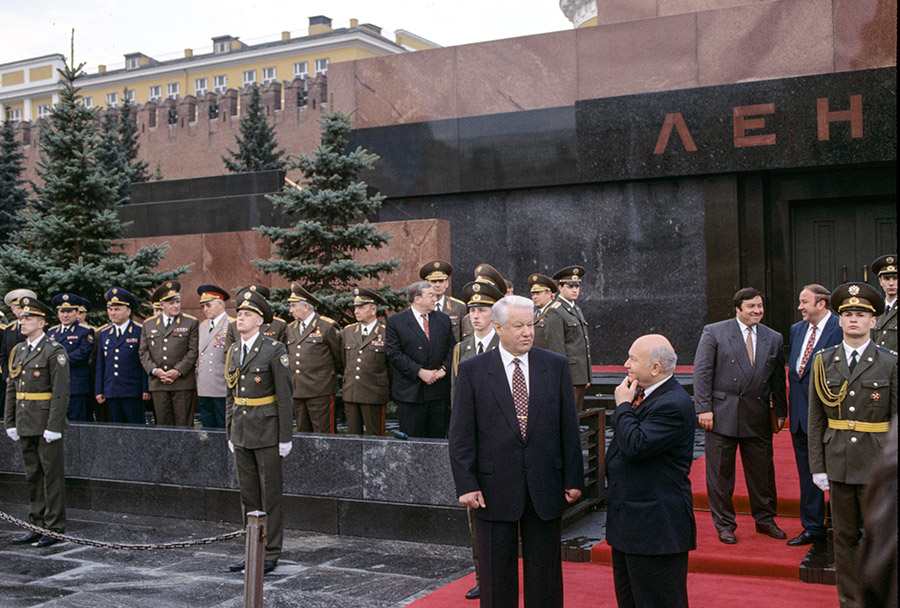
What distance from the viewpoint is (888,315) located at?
6.58 metres

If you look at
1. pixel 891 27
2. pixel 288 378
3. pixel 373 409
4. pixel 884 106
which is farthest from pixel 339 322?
pixel 891 27

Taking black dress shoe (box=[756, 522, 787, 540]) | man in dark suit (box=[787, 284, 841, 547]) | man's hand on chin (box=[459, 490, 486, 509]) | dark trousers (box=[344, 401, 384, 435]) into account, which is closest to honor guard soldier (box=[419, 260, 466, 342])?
dark trousers (box=[344, 401, 384, 435])

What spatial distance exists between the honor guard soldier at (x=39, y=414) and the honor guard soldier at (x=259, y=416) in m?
1.98

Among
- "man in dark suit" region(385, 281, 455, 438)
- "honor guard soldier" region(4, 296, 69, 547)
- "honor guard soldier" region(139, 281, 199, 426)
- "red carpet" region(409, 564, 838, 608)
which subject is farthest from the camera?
"honor guard soldier" region(139, 281, 199, 426)

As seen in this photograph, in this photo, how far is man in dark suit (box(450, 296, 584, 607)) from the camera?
4559 mm

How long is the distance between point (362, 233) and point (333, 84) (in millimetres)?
6367

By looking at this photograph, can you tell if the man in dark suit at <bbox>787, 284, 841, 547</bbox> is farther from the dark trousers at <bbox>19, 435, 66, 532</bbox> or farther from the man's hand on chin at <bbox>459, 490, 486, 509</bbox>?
the dark trousers at <bbox>19, 435, 66, 532</bbox>

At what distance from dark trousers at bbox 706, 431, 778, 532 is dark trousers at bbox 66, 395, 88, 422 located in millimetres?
7111

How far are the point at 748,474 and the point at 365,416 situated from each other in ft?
12.9

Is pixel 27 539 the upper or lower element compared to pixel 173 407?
lower

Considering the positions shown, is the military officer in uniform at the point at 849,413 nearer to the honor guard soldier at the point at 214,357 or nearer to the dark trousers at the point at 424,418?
the dark trousers at the point at 424,418

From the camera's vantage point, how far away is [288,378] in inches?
279

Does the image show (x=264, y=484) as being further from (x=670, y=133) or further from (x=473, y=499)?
(x=670, y=133)

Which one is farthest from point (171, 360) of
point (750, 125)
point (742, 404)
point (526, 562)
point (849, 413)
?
point (750, 125)
